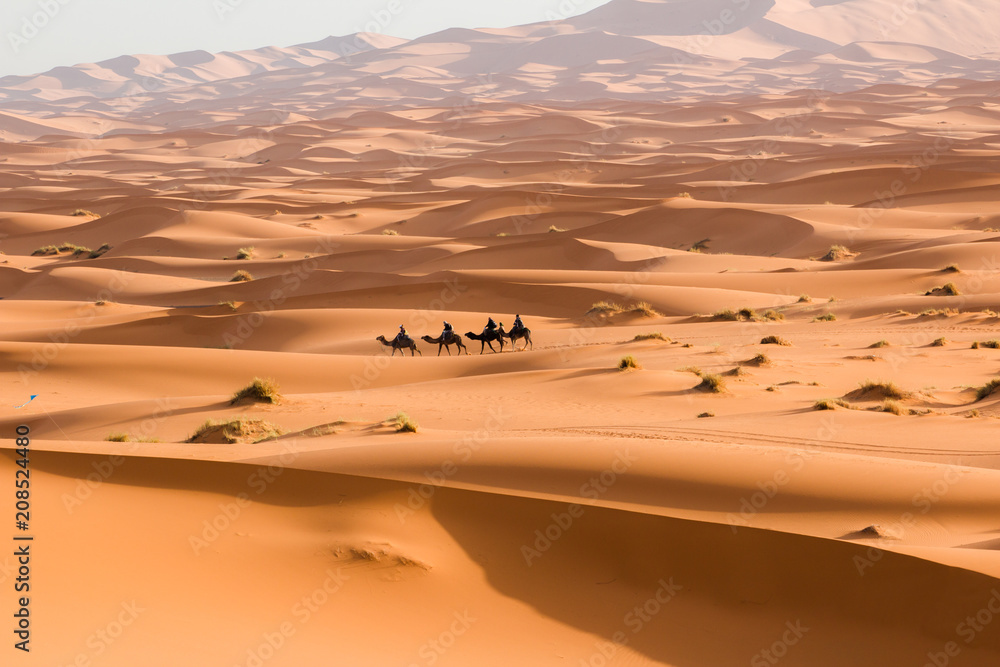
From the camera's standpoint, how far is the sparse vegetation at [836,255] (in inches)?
1197

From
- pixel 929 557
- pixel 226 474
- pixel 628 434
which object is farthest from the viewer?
pixel 628 434

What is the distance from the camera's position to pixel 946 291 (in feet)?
71.3

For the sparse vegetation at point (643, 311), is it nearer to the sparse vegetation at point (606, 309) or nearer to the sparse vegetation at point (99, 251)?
the sparse vegetation at point (606, 309)

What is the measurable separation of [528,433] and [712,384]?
3884 millimetres

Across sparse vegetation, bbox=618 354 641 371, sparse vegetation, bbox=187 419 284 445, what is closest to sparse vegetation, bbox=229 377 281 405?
sparse vegetation, bbox=187 419 284 445

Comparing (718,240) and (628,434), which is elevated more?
(628,434)

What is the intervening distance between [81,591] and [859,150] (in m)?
61.5

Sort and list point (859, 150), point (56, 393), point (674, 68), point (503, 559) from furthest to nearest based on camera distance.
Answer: point (674, 68) < point (859, 150) < point (56, 393) < point (503, 559)

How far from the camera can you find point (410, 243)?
123ft

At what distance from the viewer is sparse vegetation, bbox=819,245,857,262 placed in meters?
30.4

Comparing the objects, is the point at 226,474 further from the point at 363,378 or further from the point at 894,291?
the point at 894,291

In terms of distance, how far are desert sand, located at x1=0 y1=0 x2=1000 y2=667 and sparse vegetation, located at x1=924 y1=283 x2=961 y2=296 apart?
0.13 meters

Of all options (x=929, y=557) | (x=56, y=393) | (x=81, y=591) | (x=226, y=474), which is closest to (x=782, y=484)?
(x=929, y=557)

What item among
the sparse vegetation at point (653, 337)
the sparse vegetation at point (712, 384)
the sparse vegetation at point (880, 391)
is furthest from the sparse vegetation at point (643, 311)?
the sparse vegetation at point (880, 391)
